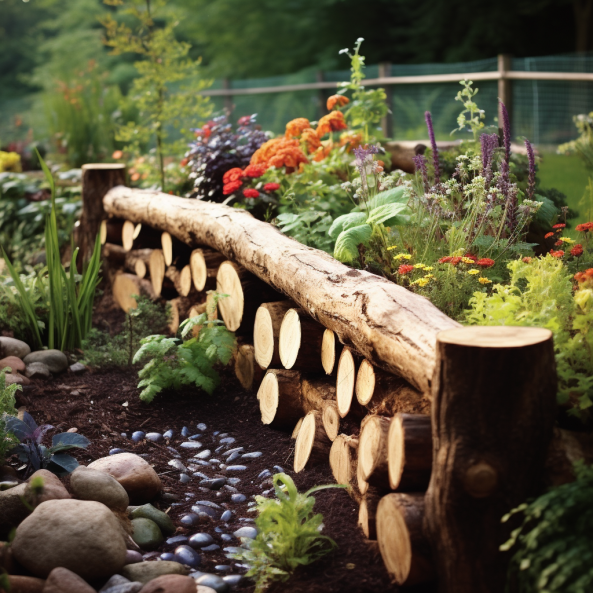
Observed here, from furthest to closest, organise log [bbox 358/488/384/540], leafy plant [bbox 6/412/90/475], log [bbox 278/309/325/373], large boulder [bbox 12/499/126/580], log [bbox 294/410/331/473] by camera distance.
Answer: log [bbox 278/309/325/373]
log [bbox 294/410/331/473]
leafy plant [bbox 6/412/90/475]
log [bbox 358/488/384/540]
large boulder [bbox 12/499/126/580]

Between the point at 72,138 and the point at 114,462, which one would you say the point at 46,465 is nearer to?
the point at 114,462

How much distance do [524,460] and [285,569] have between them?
0.87 metres

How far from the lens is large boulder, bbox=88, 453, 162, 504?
110 inches

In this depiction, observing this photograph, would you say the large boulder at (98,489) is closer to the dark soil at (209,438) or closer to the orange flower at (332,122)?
the dark soil at (209,438)

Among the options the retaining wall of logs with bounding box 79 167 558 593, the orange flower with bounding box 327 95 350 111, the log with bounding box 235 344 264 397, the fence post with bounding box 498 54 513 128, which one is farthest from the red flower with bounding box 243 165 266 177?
the fence post with bounding box 498 54 513 128

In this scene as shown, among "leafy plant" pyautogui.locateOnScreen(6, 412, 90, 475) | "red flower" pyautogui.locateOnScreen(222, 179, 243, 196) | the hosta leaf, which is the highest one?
"red flower" pyautogui.locateOnScreen(222, 179, 243, 196)

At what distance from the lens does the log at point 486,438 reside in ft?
6.07

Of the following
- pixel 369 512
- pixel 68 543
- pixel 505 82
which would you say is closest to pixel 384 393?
pixel 369 512

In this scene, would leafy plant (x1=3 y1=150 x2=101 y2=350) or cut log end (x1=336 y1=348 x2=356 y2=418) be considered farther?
leafy plant (x1=3 y1=150 x2=101 y2=350)

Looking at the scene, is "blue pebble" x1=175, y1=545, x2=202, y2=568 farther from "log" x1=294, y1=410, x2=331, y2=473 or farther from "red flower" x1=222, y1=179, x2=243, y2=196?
"red flower" x1=222, y1=179, x2=243, y2=196

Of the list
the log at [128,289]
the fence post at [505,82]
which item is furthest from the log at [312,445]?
Answer: the fence post at [505,82]

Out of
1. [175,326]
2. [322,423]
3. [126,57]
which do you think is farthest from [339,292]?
[126,57]

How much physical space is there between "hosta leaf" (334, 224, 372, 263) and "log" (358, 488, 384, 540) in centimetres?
117

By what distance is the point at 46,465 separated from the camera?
281 centimetres
